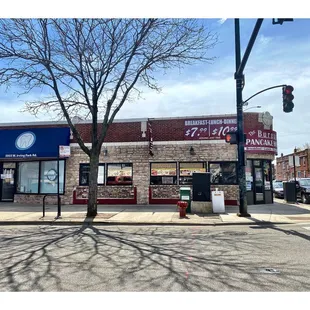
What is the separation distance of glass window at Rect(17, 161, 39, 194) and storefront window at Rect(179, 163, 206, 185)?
8.94 meters

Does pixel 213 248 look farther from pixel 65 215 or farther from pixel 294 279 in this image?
pixel 65 215

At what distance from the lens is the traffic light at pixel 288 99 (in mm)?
10203

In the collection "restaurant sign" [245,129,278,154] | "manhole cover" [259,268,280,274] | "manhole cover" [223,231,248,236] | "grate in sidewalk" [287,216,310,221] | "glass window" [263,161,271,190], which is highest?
"restaurant sign" [245,129,278,154]

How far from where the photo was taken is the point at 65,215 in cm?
1205

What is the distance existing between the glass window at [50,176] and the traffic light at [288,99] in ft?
41.0

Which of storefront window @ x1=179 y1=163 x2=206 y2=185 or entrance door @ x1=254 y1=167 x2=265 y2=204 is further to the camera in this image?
entrance door @ x1=254 y1=167 x2=265 y2=204

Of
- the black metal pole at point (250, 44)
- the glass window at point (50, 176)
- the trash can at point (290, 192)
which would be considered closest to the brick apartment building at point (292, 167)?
the trash can at point (290, 192)

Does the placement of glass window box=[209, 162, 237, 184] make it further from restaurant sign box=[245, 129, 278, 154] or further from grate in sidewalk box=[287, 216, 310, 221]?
grate in sidewalk box=[287, 216, 310, 221]

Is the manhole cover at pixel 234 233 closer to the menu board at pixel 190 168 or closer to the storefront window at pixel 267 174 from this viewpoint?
the menu board at pixel 190 168

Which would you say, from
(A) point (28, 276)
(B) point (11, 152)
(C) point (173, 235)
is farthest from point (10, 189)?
(A) point (28, 276)

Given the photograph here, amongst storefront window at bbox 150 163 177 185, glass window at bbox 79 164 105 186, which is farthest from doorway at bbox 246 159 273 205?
glass window at bbox 79 164 105 186

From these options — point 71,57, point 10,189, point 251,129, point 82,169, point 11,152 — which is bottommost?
point 10,189

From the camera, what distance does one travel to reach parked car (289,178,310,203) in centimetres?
1723

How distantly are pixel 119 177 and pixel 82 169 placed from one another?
2.30 metres
